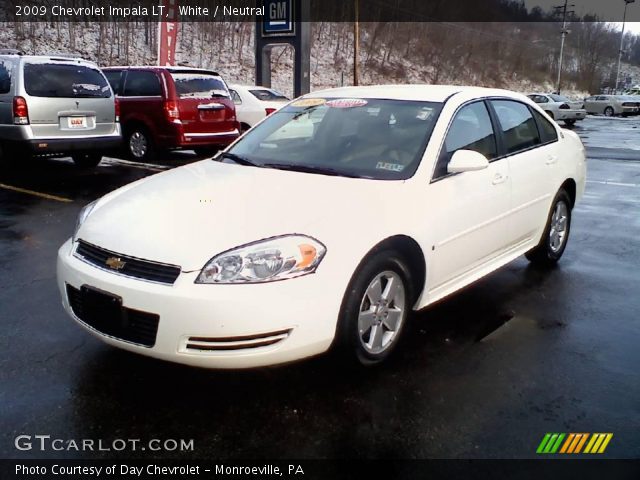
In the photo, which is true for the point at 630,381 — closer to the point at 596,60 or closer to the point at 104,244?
the point at 104,244

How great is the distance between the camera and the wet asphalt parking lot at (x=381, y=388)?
2.75 m

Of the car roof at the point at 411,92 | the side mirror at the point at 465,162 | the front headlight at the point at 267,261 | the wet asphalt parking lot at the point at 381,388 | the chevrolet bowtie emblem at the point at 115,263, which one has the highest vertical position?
the car roof at the point at 411,92

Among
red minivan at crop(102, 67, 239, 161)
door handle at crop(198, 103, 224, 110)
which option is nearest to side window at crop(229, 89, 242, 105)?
red minivan at crop(102, 67, 239, 161)

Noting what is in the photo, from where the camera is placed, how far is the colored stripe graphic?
2717 millimetres

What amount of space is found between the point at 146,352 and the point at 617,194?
8283 millimetres

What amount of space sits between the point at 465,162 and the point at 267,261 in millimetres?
1495

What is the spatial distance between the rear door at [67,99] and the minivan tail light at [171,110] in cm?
119

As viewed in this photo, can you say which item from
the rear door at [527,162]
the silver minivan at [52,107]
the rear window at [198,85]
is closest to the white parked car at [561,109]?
the rear window at [198,85]

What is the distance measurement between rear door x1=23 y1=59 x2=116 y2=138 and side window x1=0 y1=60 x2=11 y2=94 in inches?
12.3

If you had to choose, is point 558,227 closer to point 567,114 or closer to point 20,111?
point 20,111

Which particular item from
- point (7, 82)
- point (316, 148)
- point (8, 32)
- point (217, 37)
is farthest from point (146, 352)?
point (217, 37)

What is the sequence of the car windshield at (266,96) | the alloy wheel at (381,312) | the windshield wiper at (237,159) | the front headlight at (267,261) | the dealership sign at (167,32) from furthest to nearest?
the dealership sign at (167,32), the car windshield at (266,96), the windshield wiper at (237,159), the alloy wheel at (381,312), the front headlight at (267,261)

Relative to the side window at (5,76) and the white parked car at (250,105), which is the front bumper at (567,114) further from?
the side window at (5,76)

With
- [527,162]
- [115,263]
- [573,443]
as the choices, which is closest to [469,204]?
[527,162]
